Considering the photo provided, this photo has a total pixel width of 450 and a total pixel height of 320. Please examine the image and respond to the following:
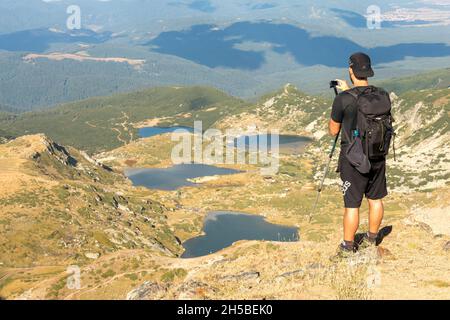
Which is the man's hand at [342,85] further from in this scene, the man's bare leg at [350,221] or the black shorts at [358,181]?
the man's bare leg at [350,221]

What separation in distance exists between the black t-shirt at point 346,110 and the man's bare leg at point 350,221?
2.73 m

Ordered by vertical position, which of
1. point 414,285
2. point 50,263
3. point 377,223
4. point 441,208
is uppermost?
point 377,223

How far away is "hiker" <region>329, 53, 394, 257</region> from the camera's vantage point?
50.0ft

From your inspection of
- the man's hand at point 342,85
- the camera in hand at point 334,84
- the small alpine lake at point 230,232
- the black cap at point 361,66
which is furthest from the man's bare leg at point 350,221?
the small alpine lake at point 230,232

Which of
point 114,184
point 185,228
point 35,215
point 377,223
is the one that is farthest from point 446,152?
point 377,223

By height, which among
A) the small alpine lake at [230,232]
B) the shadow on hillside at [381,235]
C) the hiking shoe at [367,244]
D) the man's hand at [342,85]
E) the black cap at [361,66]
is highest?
the black cap at [361,66]

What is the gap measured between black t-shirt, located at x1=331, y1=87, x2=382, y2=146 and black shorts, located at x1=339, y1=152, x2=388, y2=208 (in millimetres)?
978

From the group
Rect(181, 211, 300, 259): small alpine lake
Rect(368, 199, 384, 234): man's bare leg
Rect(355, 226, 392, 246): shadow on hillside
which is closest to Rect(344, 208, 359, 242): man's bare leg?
Rect(368, 199, 384, 234): man's bare leg

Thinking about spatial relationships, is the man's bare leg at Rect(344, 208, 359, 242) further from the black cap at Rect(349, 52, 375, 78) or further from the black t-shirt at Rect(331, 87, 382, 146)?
the black cap at Rect(349, 52, 375, 78)

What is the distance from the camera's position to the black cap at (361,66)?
15984 millimetres
